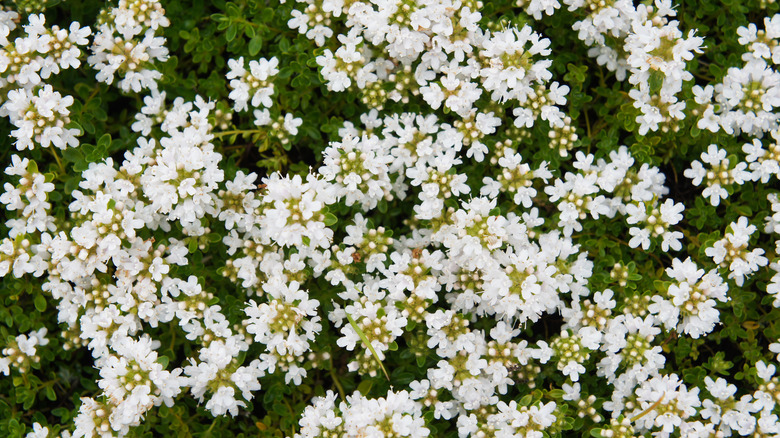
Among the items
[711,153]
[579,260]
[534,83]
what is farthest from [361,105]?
[711,153]

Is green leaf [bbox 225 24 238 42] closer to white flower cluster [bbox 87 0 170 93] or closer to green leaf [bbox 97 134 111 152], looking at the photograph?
white flower cluster [bbox 87 0 170 93]

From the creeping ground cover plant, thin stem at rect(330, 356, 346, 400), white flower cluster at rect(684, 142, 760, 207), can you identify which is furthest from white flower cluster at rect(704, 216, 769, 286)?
thin stem at rect(330, 356, 346, 400)

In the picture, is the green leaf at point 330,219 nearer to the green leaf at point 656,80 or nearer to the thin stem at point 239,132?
Answer: the thin stem at point 239,132

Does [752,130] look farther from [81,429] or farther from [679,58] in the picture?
[81,429]

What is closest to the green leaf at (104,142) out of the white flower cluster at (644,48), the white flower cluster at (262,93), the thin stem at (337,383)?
the white flower cluster at (262,93)

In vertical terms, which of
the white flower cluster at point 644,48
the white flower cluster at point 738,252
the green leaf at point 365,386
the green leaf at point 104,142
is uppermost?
the white flower cluster at point 644,48
